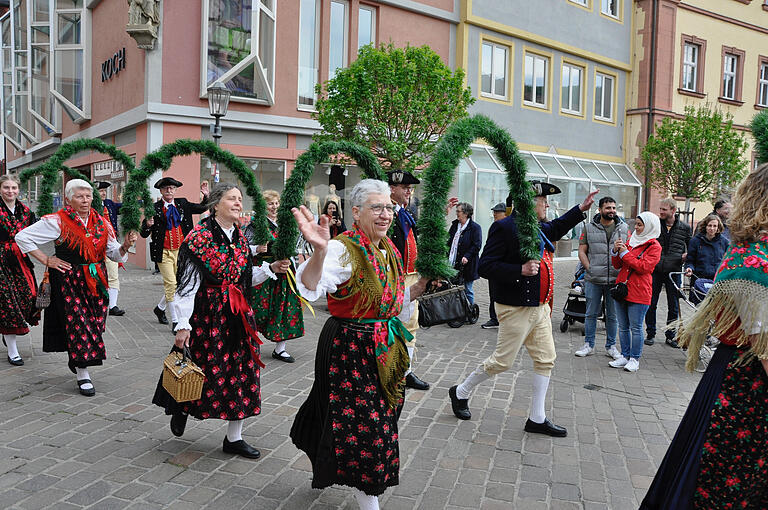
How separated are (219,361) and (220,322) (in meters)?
0.27

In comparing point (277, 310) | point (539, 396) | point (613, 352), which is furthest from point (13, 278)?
point (613, 352)

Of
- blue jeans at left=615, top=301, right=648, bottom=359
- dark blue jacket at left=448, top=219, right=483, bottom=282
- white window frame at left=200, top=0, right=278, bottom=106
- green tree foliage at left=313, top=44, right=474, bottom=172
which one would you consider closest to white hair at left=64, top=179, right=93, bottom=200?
dark blue jacket at left=448, top=219, right=483, bottom=282

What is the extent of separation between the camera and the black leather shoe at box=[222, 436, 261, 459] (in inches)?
173

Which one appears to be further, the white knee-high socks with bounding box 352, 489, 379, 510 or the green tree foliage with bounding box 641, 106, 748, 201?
the green tree foliage with bounding box 641, 106, 748, 201

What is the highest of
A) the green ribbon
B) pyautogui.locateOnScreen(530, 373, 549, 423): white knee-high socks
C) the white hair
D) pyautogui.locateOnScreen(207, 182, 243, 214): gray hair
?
the white hair

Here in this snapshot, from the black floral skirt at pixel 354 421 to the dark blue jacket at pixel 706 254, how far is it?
642cm

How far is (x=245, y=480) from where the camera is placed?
A: 4.06 metres

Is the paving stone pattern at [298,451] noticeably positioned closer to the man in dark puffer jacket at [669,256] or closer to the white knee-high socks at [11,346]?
the white knee-high socks at [11,346]

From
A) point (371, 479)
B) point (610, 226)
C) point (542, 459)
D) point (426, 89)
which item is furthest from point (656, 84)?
point (371, 479)

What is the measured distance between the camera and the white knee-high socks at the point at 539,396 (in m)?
5.01

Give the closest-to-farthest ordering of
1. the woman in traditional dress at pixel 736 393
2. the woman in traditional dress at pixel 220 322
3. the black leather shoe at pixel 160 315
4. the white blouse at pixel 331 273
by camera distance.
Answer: the woman in traditional dress at pixel 736 393, the white blouse at pixel 331 273, the woman in traditional dress at pixel 220 322, the black leather shoe at pixel 160 315

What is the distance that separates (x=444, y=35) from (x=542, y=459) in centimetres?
1724

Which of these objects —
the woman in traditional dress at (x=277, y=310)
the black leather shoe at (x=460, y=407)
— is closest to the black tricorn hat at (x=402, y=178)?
the woman in traditional dress at (x=277, y=310)

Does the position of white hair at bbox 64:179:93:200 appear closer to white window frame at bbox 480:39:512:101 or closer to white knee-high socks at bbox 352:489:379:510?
white knee-high socks at bbox 352:489:379:510
